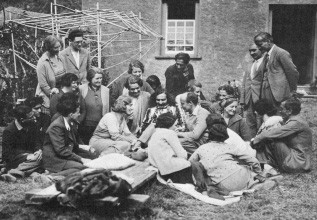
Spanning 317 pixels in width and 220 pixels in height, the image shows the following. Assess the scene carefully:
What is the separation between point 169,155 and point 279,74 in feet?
9.13

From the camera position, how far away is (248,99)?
8.76m

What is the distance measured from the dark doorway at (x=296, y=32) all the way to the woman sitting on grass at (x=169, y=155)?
972 cm

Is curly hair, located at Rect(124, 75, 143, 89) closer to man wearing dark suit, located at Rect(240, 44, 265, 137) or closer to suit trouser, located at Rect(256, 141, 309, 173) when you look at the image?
man wearing dark suit, located at Rect(240, 44, 265, 137)

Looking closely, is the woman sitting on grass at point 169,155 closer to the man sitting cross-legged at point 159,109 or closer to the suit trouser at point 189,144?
the suit trouser at point 189,144

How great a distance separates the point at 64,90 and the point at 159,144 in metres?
2.08

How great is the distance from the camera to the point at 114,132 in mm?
7945

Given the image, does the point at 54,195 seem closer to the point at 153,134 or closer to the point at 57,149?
the point at 57,149

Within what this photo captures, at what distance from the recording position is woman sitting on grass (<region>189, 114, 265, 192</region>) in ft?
21.1

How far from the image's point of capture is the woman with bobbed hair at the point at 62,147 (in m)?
6.79

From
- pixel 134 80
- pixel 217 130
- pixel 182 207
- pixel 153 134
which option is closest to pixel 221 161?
pixel 217 130

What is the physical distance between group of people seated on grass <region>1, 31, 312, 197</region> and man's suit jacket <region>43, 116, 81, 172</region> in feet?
0.04

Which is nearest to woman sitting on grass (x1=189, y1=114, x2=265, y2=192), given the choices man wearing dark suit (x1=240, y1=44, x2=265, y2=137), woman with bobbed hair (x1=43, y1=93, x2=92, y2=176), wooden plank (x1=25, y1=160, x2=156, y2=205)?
wooden plank (x1=25, y1=160, x2=156, y2=205)

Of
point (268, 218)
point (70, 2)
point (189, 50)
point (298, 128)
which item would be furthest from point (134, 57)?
point (70, 2)

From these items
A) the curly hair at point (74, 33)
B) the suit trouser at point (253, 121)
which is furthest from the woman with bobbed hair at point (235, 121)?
the curly hair at point (74, 33)
